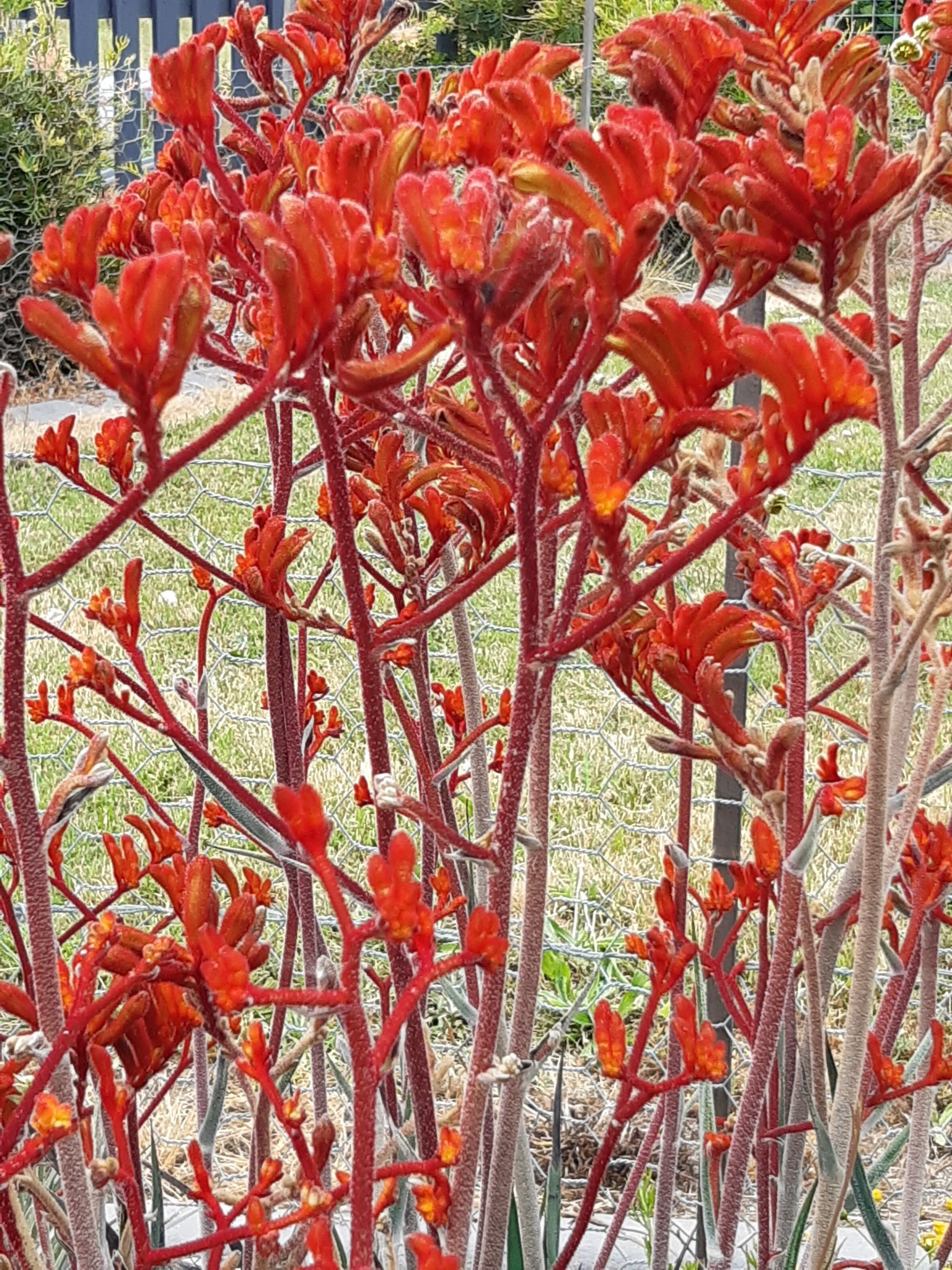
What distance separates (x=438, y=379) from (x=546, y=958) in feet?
3.61

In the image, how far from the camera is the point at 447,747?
2.04 m

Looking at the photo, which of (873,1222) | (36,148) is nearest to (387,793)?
(873,1222)

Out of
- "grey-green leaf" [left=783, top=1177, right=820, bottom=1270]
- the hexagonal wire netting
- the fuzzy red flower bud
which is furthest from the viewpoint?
the hexagonal wire netting

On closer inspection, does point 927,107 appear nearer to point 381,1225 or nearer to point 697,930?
point 381,1225

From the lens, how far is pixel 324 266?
0.38 metres

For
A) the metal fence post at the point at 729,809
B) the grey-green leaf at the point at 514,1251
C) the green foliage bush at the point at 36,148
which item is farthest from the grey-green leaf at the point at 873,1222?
the green foliage bush at the point at 36,148

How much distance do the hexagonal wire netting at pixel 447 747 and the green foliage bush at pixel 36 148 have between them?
3.08 ft

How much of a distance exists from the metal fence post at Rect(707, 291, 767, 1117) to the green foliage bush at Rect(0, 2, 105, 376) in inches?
120

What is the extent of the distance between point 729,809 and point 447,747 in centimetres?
95

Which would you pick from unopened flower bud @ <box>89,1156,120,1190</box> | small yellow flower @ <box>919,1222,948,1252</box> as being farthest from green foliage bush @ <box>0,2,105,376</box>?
unopened flower bud @ <box>89,1156,120,1190</box>

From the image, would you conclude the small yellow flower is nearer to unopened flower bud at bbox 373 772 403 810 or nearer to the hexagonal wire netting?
the hexagonal wire netting

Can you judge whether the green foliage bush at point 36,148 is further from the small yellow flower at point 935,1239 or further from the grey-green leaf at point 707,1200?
the grey-green leaf at point 707,1200

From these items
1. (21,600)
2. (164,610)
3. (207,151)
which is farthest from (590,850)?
(21,600)

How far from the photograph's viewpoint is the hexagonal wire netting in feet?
4.66
